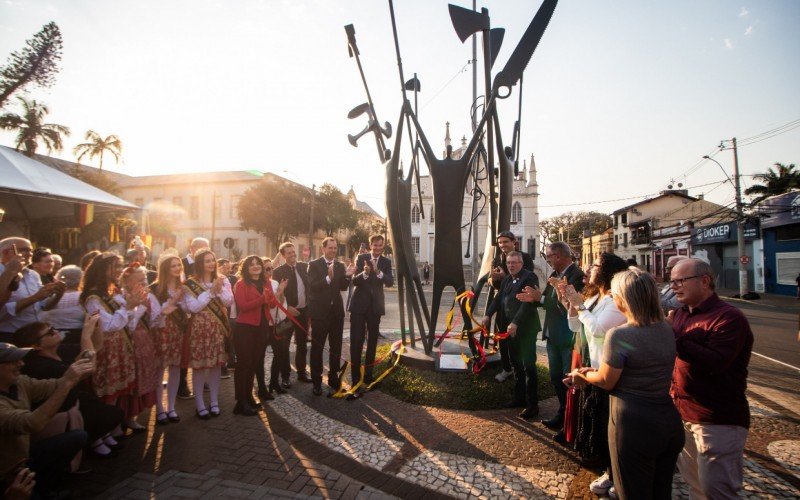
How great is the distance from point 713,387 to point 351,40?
21.1ft

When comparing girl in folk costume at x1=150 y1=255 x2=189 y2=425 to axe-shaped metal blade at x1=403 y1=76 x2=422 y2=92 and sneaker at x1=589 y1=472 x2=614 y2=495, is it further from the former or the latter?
axe-shaped metal blade at x1=403 y1=76 x2=422 y2=92

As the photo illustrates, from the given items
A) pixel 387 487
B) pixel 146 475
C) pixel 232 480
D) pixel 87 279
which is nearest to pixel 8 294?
pixel 87 279

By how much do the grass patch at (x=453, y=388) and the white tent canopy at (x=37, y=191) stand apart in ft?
33.5

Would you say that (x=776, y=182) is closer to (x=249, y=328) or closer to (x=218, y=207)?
(x=249, y=328)

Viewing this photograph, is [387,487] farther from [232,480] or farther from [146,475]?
[146,475]

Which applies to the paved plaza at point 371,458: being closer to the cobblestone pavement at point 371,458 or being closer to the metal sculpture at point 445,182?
the cobblestone pavement at point 371,458

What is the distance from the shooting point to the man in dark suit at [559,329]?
12.7 feet

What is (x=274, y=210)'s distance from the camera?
36.2 metres

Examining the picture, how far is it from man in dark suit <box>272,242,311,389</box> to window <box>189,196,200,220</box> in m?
45.7

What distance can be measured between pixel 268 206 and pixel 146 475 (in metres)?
35.5

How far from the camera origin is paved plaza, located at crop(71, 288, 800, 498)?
9.45 ft

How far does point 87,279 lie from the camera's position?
3.62 metres

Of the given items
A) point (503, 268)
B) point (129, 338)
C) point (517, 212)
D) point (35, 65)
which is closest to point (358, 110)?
point (503, 268)

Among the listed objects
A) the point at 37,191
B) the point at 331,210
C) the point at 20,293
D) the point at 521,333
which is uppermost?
the point at 331,210
